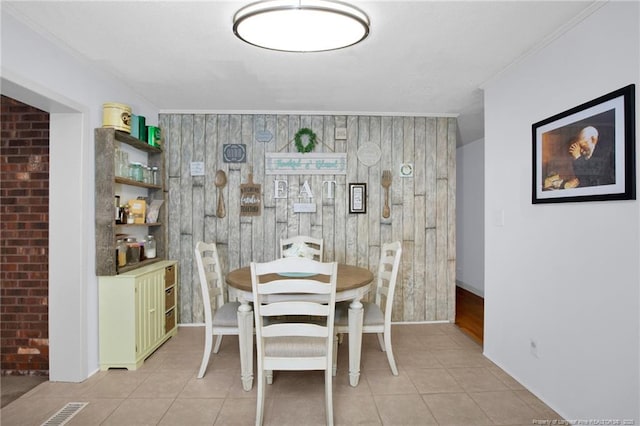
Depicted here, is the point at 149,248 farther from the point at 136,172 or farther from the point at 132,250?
the point at 136,172

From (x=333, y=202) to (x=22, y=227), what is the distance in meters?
2.80

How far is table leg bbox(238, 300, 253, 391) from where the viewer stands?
2496mm

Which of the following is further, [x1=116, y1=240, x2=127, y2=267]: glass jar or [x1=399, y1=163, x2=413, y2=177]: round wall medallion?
[x1=399, y1=163, x2=413, y2=177]: round wall medallion

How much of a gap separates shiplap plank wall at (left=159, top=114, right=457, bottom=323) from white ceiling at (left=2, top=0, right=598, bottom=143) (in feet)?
0.91

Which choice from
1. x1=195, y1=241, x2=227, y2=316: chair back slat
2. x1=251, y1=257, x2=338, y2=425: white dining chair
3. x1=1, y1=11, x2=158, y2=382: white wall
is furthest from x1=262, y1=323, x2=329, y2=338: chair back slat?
x1=1, y1=11, x2=158, y2=382: white wall

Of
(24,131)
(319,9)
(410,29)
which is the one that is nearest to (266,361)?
(319,9)

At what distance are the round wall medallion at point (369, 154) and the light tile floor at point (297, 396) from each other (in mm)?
2007

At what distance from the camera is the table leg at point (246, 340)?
2.50 meters

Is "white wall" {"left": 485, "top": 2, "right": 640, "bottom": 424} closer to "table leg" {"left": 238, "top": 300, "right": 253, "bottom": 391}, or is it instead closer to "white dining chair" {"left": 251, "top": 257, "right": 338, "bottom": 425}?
"white dining chair" {"left": 251, "top": 257, "right": 338, "bottom": 425}

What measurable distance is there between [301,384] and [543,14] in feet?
9.21

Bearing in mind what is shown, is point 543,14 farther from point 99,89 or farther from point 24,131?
point 24,131

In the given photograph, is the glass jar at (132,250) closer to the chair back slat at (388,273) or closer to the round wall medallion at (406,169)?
the chair back slat at (388,273)

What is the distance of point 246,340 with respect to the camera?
2.52 m

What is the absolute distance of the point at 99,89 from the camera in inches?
117
